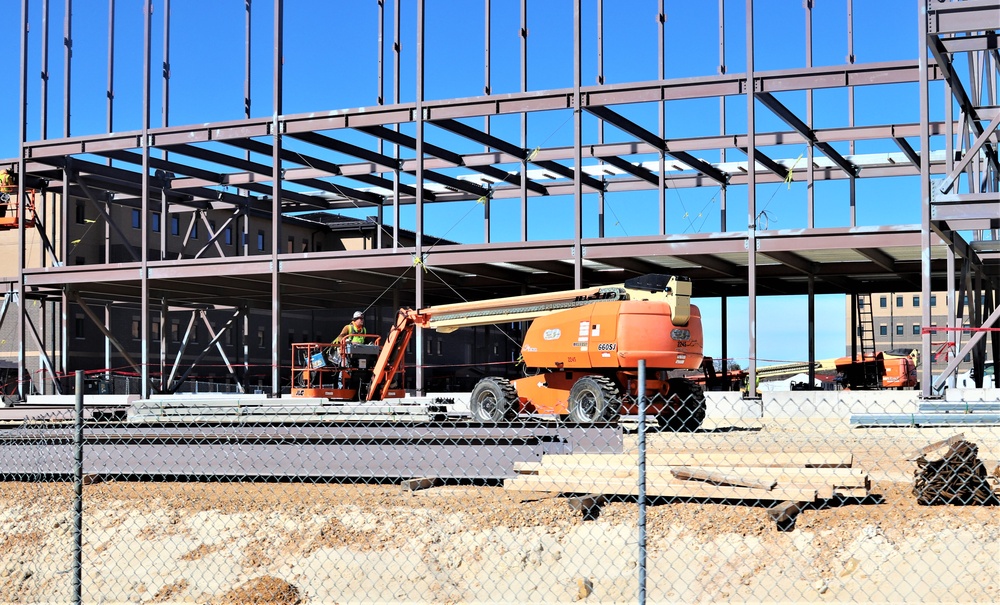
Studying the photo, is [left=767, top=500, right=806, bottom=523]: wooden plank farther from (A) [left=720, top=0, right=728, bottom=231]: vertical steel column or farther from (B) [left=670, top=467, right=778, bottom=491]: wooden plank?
(A) [left=720, top=0, right=728, bottom=231]: vertical steel column

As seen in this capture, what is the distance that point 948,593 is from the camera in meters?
8.68

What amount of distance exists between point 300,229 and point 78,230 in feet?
47.7

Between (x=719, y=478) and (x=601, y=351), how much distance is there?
9.20 metres

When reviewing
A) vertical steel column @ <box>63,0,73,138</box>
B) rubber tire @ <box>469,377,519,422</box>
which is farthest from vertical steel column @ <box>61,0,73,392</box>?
rubber tire @ <box>469,377,519,422</box>

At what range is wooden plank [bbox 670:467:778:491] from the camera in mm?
10258

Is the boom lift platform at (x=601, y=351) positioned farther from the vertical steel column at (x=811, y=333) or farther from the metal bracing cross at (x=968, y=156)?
the vertical steel column at (x=811, y=333)

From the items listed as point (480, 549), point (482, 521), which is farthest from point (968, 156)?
point (480, 549)

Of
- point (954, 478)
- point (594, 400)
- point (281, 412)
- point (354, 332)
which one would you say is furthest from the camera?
point (354, 332)

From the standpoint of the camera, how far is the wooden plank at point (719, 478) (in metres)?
10.3

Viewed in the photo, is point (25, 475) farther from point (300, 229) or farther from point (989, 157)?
point (300, 229)

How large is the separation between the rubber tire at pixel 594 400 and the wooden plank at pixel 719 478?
7.89 m

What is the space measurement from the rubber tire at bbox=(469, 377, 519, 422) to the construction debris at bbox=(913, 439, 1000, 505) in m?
11.2

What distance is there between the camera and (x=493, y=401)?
21.5 metres

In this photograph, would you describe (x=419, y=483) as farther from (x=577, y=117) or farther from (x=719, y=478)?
(x=577, y=117)
